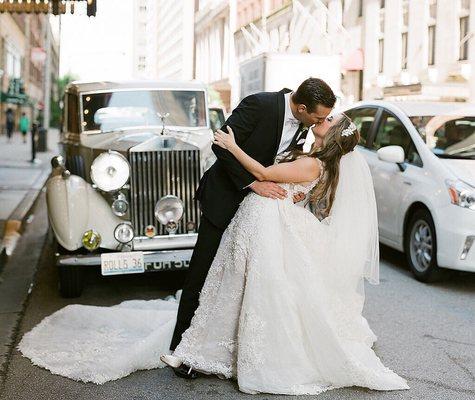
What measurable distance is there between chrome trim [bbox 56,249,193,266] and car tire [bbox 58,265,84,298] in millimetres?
222

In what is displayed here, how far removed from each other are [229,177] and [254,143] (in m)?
0.27

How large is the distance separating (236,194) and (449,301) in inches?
135

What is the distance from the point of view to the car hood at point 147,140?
685 cm

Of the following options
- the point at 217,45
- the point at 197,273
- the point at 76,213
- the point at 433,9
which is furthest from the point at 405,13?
the point at 217,45

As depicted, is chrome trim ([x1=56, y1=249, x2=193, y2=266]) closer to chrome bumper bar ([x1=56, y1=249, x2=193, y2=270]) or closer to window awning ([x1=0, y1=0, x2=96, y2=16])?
chrome bumper bar ([x1=56, y1=249, x2=193, y2=270])

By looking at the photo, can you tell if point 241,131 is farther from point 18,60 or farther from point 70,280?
point 18,60

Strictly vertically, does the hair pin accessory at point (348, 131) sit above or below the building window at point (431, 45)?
below

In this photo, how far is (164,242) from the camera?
682cm

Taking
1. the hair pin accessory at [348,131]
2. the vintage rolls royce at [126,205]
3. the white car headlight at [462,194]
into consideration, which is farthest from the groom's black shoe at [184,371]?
the white car headlight at [462,194]

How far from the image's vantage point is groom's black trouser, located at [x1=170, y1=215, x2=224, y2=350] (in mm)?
4633

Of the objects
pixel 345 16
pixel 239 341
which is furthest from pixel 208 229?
pixel 345 16

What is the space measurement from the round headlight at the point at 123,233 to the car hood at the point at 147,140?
74cm

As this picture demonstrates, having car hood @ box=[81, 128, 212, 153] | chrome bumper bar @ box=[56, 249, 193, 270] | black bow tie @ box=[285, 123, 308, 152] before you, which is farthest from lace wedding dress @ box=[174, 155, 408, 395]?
car hood @ box=[81, 128, 212, 153]

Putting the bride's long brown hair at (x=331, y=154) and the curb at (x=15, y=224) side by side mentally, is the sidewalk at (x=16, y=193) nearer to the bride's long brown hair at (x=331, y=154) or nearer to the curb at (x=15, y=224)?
the curb at (x=15, y=224)
